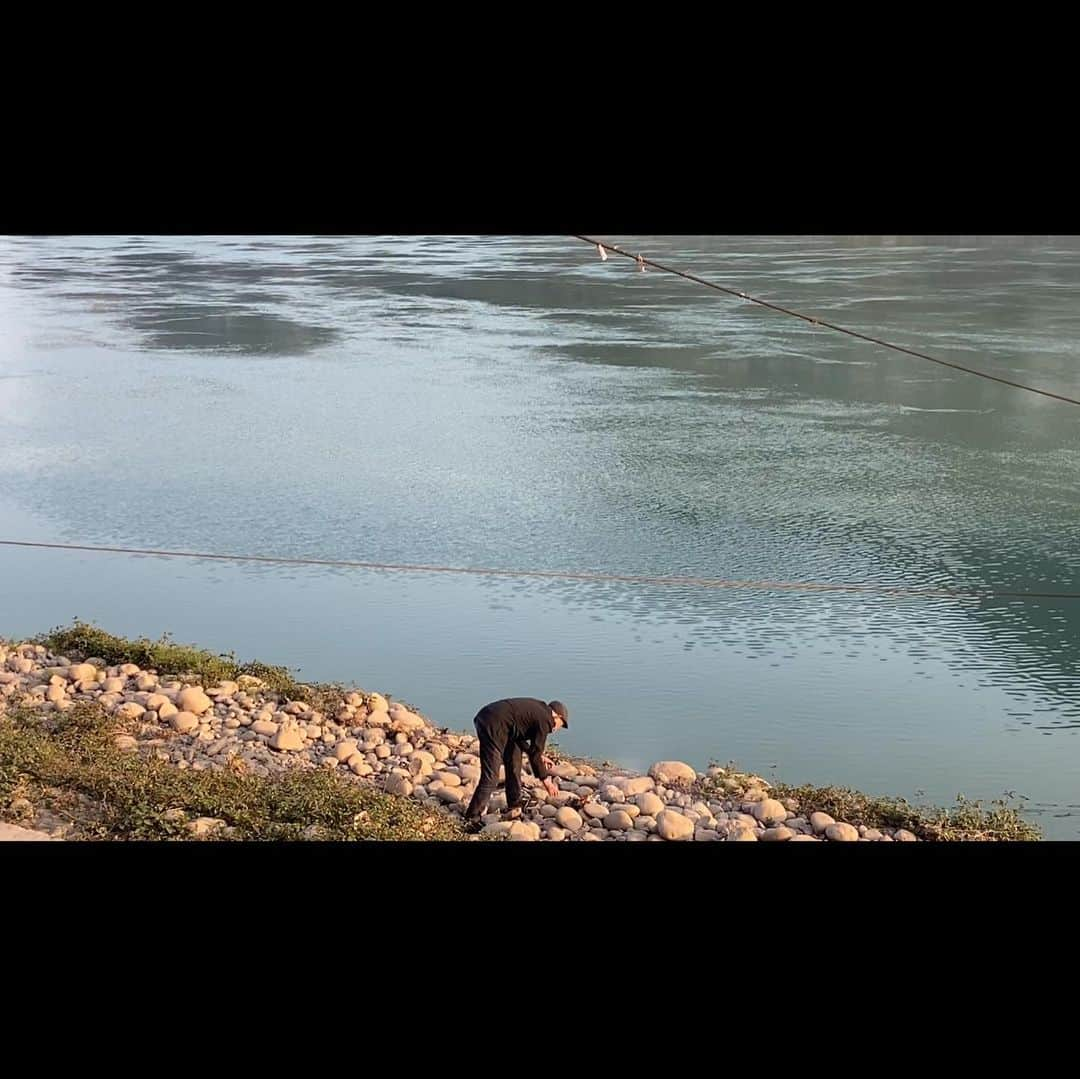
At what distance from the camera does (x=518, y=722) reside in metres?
4.93

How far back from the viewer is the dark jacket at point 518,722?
16.1 feet

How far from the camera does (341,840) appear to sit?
4469 millimetres

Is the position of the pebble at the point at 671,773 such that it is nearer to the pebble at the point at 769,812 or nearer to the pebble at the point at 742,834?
the pebble at the point at 769,812

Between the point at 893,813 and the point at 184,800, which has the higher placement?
the point at 184,800

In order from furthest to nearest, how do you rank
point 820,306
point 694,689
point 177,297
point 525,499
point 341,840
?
point 177,297 < point 820,306 < point 525,499 < point 694,689 < point 341,840

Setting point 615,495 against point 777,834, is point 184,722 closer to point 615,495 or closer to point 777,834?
point 777,834

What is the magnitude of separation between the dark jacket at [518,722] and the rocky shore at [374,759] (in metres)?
0.29

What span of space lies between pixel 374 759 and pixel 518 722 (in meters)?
0.96

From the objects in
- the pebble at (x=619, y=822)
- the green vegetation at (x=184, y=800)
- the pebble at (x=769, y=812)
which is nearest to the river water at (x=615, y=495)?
the pebble at (x=769, y=812)

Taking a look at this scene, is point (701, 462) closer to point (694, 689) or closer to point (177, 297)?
point (694, 689)

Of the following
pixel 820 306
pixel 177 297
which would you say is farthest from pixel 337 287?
pixel 820 306

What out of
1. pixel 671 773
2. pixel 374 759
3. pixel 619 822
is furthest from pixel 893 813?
pixel 374 759

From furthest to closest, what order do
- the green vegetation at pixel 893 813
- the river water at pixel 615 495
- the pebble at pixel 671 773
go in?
1. the river water at pixel 615 495
2. the pebble at pixel 671 773
3. the green vegetation at pixel 893 813

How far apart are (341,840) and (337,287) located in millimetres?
18081
